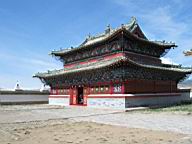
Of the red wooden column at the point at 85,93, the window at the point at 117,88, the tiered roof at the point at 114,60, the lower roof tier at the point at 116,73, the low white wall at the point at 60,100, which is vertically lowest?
the low white wall at the point at 60,100

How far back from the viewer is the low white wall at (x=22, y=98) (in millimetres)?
42100

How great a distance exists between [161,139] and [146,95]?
20.0 m

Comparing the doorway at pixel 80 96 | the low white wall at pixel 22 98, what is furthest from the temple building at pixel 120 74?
the low white wall at pixel 22 98

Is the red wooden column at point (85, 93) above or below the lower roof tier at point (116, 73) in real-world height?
below

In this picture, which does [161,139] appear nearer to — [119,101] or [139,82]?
[119,101]

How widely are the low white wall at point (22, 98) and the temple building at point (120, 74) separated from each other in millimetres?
6878

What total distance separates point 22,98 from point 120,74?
74.5 feet

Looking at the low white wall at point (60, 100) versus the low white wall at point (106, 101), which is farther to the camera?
the low white wall at point (60, 100)

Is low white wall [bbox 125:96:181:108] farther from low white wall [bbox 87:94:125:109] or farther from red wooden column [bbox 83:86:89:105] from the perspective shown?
red wooden column [bbox 83:86:89:105]

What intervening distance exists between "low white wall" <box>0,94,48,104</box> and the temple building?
688cm

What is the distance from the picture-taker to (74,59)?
38906 millimetres

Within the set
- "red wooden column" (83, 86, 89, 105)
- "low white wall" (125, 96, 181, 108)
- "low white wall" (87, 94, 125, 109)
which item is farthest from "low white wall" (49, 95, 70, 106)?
"low white wall" (125, 96, 181, 108)

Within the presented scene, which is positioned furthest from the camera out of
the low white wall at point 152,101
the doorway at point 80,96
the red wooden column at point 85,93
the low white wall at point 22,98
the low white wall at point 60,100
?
the low white wall at point 22,98

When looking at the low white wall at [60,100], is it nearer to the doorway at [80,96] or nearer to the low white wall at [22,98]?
the doorway at [80,96]
